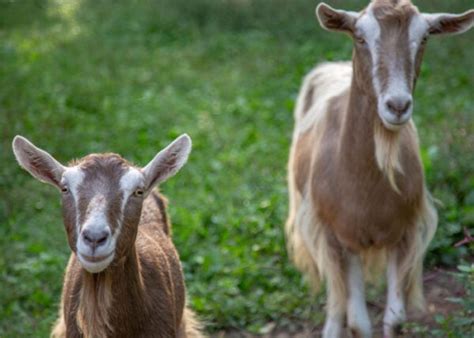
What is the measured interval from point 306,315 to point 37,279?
6.75 feet

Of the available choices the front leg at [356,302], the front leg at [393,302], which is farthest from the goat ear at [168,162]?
the front leg at [393,302]

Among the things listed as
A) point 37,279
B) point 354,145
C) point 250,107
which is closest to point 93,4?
point 250,107

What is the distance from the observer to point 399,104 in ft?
18.5

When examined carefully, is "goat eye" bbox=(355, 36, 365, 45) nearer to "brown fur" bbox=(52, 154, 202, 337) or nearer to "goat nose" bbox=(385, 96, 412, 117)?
"goat nose" bbox=(385, 96, 412, 117)

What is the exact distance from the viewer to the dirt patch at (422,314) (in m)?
7.02

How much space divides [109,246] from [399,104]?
2016 millimetres

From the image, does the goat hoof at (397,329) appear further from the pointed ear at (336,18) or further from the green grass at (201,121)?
the pointed ear at (336,18)

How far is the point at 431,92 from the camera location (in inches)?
438

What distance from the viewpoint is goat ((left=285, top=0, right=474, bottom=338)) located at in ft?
19.2

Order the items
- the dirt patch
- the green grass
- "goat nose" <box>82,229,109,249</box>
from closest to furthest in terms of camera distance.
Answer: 1. "goat nose" <box>82,229,109,249</box>
2. the dirt patch
3. the green grass

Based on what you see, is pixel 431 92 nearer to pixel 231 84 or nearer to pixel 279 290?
pixel 231 84

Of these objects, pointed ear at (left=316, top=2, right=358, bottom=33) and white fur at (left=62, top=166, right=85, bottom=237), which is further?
pointed ear at (left=316, top=2, right=358, bottom=33)

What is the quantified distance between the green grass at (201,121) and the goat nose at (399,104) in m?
2.14

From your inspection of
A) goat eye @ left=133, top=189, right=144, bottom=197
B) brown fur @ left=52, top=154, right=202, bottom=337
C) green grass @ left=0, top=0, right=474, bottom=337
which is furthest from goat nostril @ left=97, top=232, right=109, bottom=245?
green grass @ left=0, top=0, right=474, bottom=337
